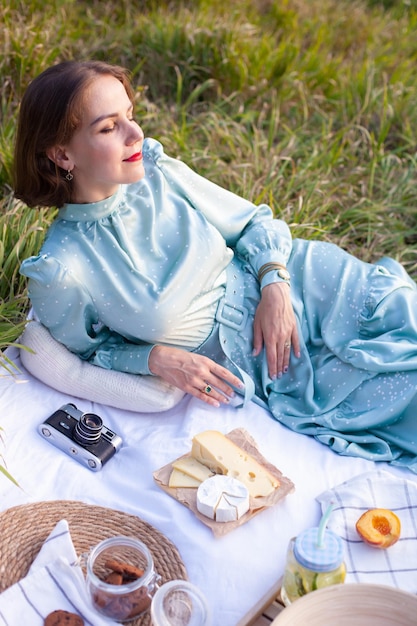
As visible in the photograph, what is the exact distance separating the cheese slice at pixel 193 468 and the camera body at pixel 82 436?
0.25m

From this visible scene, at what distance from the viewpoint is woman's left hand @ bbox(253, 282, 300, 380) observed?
102 inches

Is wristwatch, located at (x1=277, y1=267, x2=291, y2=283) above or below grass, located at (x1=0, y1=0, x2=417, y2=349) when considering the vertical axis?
above

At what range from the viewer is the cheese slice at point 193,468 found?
2244 mm

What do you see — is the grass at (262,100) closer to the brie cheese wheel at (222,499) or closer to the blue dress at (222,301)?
the blue dress at (222,301)

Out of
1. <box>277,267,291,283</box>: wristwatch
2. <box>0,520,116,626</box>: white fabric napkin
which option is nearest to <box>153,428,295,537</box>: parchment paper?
<box>0,520,116,626</box>: white fabric napkin

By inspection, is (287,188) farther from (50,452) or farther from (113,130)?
(50,452)

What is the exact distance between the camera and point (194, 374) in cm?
248

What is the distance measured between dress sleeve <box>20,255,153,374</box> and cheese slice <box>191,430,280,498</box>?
37 cm

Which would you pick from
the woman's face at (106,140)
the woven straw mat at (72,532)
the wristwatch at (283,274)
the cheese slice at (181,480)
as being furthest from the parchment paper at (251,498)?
the woman's face at (106,140)

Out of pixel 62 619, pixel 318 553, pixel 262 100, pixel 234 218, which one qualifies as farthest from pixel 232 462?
pixel 262 100

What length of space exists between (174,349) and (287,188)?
1.53m

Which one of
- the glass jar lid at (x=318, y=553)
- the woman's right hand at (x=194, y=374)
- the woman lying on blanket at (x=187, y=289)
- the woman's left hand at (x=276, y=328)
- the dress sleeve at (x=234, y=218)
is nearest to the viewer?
the glass jar lid at (x=318, y=553)

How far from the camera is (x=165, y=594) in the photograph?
72.8 inches

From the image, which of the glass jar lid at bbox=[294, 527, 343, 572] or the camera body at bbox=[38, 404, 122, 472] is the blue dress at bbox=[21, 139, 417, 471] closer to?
the camera body at bbox=[38, 404, 122, 472]
